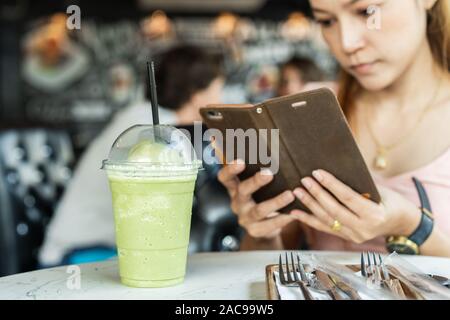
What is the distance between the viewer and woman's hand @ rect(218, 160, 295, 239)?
1.42 meters

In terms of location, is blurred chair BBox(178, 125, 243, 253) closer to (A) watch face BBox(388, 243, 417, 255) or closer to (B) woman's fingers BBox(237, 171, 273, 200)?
(B) woman's fingers BBox(237, 171, 273, 200)

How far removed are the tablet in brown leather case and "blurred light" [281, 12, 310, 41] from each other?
6.78 meters

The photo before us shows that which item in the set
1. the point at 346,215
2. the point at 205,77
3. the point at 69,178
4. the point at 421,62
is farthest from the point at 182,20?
the point at 346,215

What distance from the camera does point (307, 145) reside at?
128 cm

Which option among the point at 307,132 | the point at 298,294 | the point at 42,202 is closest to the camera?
the point at 298,294

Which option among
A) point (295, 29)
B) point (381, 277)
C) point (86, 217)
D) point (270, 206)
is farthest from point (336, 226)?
point (295, 29)

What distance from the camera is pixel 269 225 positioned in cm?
153

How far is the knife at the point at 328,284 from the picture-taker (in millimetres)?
893

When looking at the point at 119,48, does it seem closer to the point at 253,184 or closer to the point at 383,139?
the point at 383,139

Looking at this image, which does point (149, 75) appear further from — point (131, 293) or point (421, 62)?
point (421, 62)

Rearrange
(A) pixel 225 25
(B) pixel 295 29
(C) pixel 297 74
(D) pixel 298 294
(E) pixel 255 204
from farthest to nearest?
(B) pixel 295 29 < (A) pixel 225 25 < (C) pixel 297 74 < (E) pixel 255 204 < (D) pixel 298 294

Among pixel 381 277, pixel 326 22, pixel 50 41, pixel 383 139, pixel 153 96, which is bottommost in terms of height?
pixel 381 277

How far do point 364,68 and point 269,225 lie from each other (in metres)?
0.49

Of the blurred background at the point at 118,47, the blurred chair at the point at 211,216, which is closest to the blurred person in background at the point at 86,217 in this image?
the blurred chair at the point at 211,216
